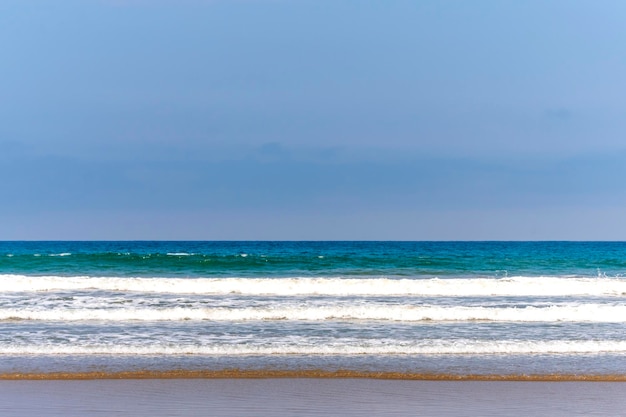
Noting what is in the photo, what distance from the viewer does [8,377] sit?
1021 cm

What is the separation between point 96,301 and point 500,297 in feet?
38.8

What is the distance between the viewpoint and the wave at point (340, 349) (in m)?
12.0

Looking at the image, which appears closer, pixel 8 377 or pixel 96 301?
pixel 8 377

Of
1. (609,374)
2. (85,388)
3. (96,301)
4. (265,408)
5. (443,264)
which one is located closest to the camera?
(265,408)

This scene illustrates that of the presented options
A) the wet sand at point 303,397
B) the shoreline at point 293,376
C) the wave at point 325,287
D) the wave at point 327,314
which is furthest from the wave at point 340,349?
the wave at point 325,287

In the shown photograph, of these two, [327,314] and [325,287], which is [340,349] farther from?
[325,287]

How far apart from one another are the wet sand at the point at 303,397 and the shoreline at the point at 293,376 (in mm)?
Result: 150

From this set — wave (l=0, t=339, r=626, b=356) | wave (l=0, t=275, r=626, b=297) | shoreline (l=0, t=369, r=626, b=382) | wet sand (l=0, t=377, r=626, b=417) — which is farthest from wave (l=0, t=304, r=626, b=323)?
wave (l=0, t=275, r=626, b=297)

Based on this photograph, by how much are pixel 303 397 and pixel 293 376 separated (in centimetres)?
111

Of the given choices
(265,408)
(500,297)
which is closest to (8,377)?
(265,408)

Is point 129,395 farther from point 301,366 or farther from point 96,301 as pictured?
point 96,301

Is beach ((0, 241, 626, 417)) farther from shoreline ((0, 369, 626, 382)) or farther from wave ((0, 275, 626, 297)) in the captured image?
wave ((0, 275, 626, 297))

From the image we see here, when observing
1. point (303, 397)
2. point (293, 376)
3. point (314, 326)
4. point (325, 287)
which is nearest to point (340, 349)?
point (293, 376)

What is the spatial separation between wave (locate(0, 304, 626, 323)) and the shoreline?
5.29 meters
